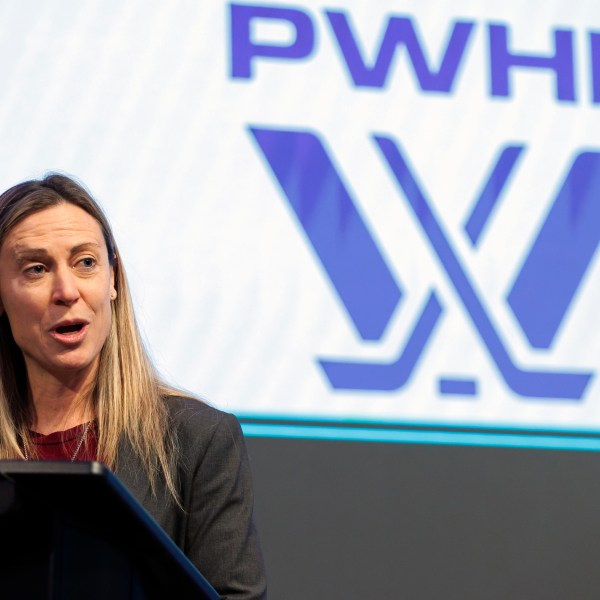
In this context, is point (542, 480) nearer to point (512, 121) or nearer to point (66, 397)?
point (512, 121)

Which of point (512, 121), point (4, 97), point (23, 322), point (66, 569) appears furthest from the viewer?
point (512, 121)

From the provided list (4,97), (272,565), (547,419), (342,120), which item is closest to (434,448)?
(547,419)

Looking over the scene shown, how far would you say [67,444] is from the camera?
1.88 m

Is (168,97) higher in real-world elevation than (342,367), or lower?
higher

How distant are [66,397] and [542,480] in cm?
136

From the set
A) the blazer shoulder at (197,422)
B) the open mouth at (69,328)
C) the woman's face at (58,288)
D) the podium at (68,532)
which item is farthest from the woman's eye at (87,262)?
the podium at (68,532)

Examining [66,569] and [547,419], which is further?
[547,419]

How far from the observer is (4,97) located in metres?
2.65

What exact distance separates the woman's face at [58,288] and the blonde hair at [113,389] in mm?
29

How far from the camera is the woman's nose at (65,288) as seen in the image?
5.96ft

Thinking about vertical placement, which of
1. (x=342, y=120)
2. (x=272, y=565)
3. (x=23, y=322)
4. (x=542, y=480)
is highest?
(x=342, y=120)

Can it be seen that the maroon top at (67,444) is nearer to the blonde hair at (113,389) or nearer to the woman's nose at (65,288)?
the blonde hair at (113,389)

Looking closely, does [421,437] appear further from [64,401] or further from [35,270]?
[35,270]

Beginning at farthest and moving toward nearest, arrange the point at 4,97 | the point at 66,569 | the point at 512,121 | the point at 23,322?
the point at 512,121
the point at 4,97
the point at 23,322
the point at 66,569
